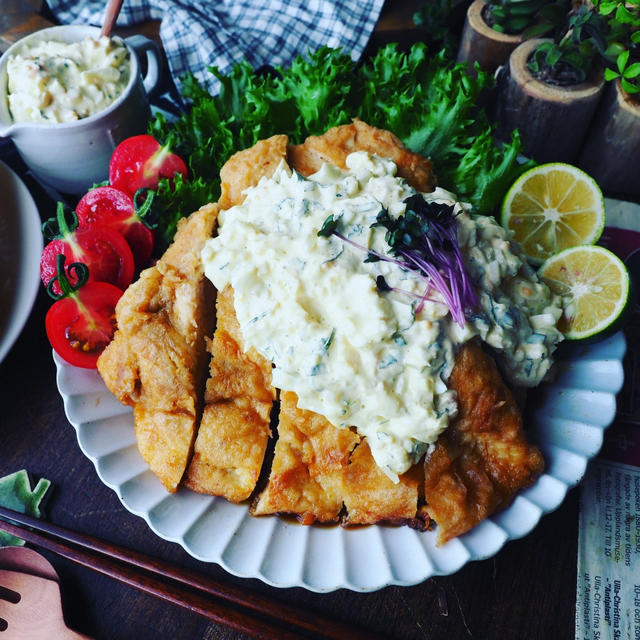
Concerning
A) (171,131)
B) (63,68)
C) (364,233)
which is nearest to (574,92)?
(364,233)

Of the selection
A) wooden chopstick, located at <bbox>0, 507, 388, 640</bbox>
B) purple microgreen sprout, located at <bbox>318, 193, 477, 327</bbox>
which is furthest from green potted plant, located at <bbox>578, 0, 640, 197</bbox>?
wooden chopstick, located at <bbox>0, 507, 388, 640</bbox>

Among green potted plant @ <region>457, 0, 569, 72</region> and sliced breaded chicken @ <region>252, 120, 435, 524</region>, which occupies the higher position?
green potted plant @ <region>457, 0, 569, 72</region>

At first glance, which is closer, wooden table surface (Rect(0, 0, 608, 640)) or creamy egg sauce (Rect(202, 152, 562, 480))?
creamy egg sauce (Rect(202, 152, 562, 480))

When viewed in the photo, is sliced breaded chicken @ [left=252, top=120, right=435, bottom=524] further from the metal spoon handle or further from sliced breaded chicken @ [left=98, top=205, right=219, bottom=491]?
the metal spoon handle

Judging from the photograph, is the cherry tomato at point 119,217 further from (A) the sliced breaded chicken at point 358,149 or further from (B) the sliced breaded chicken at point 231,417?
(A) the sliced breaded chicken at point 358,149

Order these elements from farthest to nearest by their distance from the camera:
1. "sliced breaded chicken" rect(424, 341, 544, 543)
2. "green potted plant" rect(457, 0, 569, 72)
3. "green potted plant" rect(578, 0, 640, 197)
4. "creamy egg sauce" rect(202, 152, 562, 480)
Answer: "green potted plant" rect(457, 0, 569, 72), "green potted plant" rect(578, 0, 640, 197), "sliced breaded chicken" rect(424, 341, 544, 543), "creamy egg sauce" rect(202, 152, 562, 480)

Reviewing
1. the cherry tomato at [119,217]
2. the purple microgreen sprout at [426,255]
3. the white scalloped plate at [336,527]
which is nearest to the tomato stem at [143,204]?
the cherry tomato at [119,217]

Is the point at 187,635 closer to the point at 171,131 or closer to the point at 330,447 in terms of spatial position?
the point at 330,447
